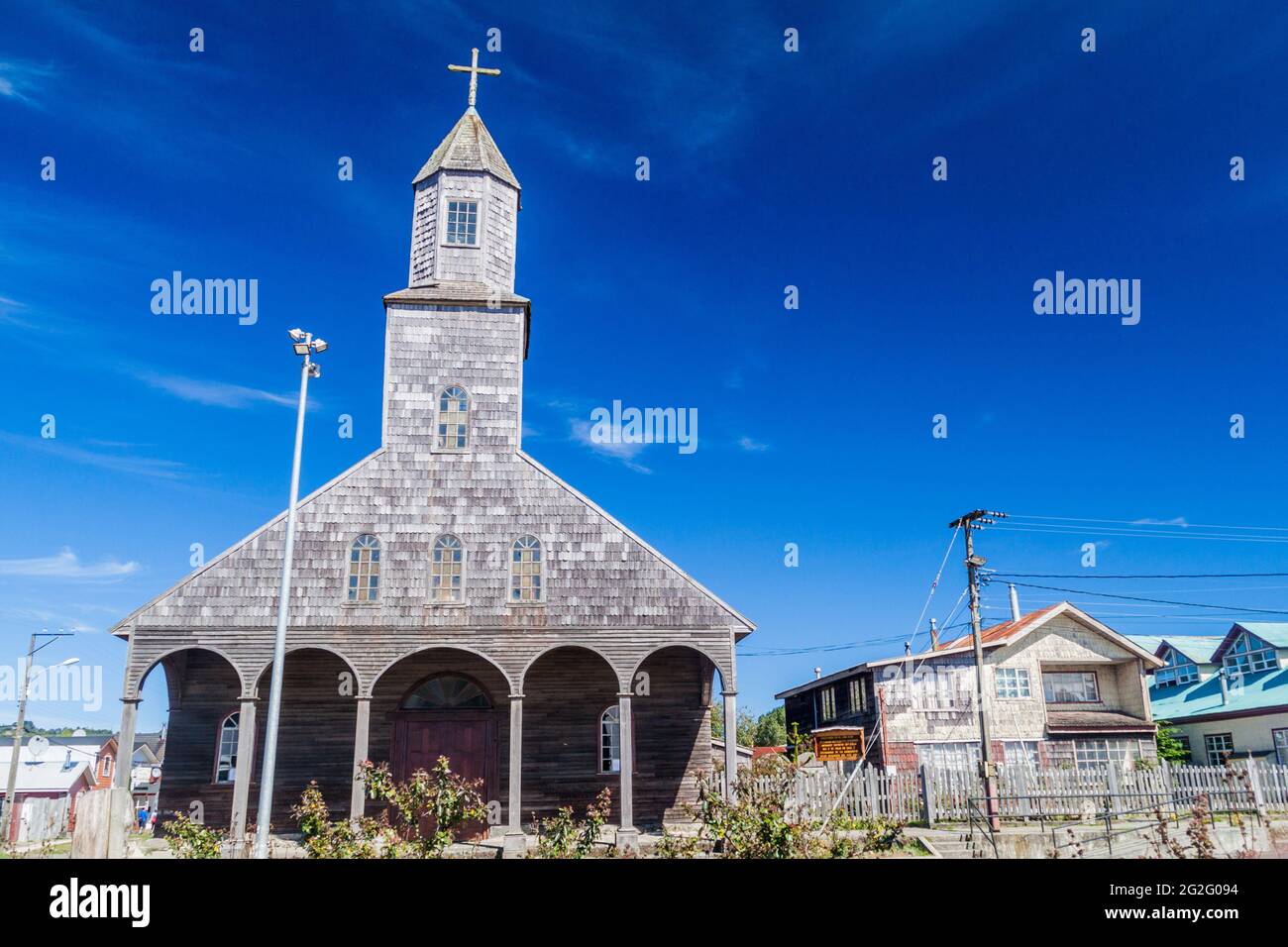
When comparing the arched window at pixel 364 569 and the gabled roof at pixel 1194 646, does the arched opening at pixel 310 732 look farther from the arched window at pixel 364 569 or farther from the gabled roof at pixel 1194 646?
the gabled roof at pixel 1194 646

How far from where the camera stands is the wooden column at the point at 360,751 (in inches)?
756

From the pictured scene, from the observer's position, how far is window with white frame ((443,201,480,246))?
1029 inches

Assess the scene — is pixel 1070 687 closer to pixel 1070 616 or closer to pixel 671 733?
pixel 1070 616

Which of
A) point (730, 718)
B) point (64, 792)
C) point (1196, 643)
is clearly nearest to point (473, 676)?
point (730, 718)

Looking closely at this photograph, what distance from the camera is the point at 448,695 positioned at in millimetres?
22578

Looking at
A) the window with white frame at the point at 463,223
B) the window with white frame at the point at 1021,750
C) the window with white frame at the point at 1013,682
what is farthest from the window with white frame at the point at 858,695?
the window with white frame at the point at 463,223

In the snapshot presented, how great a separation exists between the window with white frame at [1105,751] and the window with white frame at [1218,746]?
5.43 m

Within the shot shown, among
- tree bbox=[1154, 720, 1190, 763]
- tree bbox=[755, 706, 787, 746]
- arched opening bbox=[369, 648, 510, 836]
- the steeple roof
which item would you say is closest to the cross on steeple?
the steeple roof

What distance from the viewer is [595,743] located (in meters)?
22.6

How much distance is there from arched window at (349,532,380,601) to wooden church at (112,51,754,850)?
39 mm

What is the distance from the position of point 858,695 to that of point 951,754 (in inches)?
152

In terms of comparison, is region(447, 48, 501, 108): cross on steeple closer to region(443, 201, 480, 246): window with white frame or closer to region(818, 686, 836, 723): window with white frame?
region(443, 201, 480, 246): window with white frame

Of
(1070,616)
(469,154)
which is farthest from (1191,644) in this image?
(469,154)
